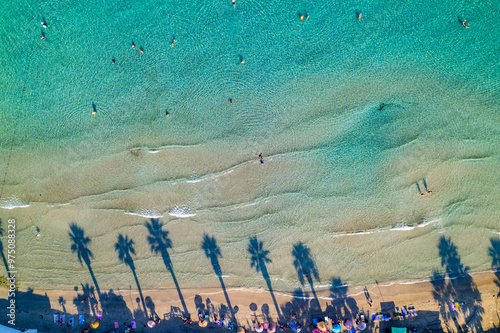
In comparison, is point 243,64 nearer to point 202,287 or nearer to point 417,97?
point 417,97

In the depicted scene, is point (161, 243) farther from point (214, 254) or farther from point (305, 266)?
point (305, 266)

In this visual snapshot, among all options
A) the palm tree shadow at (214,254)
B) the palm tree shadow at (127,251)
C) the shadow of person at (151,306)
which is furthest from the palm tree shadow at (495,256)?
the palm tree shadow at (127,251)

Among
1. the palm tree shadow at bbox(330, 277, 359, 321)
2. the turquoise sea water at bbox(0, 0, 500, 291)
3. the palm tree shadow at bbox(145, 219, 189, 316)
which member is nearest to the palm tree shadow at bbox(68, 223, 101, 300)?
the turquoise sea water at bbox(0, 0, 500, 291)

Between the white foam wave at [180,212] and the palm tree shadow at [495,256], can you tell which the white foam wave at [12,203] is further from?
the palm tree shadow at [495,256]

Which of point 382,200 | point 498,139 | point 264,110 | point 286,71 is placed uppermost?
point 286,71

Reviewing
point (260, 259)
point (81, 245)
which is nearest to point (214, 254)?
point (260, 259)

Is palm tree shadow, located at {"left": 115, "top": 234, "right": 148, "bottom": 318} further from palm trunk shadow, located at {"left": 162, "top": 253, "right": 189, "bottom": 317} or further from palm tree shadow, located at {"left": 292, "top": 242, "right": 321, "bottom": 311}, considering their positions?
palm tree shadow, located at {"left": 292, "top": 242, "right": 321, "bottom": 311}

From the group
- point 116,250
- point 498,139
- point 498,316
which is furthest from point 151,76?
point 498,316
